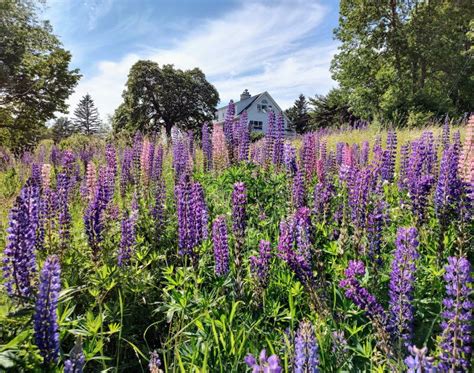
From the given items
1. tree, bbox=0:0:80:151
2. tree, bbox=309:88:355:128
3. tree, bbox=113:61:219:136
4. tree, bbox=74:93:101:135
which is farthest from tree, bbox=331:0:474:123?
tree, bbox=74:93:101:135

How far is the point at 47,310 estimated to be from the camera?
1.66 m

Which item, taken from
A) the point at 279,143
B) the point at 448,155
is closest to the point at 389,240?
the point at 448,155

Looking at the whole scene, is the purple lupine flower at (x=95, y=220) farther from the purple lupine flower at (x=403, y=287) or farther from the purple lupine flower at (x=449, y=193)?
the purple lupine flower at (x=449, y=193)

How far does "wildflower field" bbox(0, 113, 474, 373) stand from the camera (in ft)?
5.74

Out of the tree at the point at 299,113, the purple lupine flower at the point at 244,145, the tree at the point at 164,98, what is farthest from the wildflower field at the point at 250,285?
the tree at the point at 299,113

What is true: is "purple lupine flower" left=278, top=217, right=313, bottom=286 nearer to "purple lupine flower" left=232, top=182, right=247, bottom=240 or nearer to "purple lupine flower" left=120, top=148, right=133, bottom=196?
"purple lupine flower" left=232, top=182, right=247, bottom=240

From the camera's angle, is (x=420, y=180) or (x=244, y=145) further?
(x=244, y=145)

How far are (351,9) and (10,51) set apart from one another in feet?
90.2

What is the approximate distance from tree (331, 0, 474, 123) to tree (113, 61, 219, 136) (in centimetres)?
2047

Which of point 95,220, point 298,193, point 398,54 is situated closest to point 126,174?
point 95,220

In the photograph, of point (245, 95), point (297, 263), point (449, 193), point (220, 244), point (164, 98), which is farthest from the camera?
point (245, 95)

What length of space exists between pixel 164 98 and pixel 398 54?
90.9 feet

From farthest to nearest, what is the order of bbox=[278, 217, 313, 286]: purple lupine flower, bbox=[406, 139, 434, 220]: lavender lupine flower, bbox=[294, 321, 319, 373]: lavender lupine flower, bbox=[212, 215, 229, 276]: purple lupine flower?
bbox=[406, 139, 434, 220]: lavender lupine flower → bbox=[212, 215, 229, 276]: purple lupine flower → bbox=[278, 217, 313, 286]: purple lupine flower → bbox=[294, 321, 319, 373]: lavender lupine flower

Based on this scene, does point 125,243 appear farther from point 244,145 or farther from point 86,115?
point 86,115
